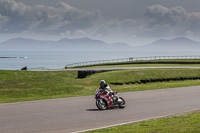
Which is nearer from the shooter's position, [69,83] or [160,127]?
[160,127]

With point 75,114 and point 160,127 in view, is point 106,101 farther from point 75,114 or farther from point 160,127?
point 160,127

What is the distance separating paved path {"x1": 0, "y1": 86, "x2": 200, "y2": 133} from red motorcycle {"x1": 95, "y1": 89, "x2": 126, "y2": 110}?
1.03 ft

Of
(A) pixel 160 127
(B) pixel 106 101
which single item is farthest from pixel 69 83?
(A) pixel 160 127

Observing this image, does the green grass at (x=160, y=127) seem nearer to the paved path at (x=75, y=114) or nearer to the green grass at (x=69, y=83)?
the paved path at (x=75, y=114)

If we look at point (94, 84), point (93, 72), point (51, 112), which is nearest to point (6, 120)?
point (51, 112)

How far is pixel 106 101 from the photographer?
15852 millimetres

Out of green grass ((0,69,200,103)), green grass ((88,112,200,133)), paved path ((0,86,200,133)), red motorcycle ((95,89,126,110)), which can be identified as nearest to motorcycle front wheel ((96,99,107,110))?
red motorcycle ((95,89,126,110))

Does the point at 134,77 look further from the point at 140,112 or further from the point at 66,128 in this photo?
the point at 66,128

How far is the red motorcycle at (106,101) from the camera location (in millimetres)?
15758

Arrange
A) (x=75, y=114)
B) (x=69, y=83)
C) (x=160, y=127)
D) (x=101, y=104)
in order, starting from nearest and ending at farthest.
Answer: (x=160, y=127) < (x=75, y=114) < (x=101, y=104) < (x=69, y=83)

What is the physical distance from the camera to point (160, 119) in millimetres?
12992

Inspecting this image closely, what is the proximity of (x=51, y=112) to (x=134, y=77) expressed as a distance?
25.8 m

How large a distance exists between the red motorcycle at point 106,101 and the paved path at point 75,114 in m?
0.31

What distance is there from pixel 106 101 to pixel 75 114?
2.10m
